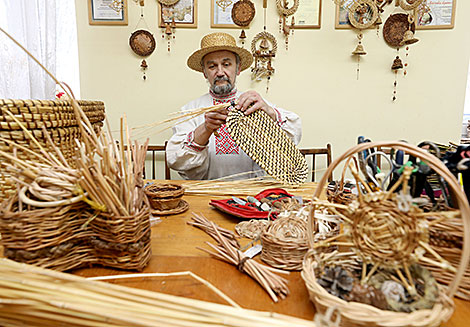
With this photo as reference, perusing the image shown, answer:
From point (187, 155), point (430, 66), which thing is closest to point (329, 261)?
point (187, 155)

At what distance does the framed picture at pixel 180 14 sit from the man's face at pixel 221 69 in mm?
642

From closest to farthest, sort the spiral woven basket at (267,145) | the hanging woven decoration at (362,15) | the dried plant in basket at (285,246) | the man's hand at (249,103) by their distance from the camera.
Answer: the dried plant in basket at (285,246), the spiral woven basket at (267,145), the man's hand at (249,103), the hanging woven decoration at (362,15)

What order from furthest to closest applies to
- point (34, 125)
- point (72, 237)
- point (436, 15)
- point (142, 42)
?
point (142, 42)
point (436, 15)
point (34, 125)
point (72, 237)

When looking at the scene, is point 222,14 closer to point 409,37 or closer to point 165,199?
point 409,37

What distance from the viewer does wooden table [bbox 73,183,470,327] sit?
615 millimetres

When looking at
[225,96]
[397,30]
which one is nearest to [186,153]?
[225,96]

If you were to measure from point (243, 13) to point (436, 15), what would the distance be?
1579mm

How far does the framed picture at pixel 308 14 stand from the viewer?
2.39 meters

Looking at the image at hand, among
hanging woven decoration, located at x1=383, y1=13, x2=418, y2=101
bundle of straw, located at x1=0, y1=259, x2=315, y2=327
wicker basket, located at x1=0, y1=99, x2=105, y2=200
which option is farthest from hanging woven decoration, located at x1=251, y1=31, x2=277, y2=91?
bundle of straw, located at x1=0, y1=259, x2=315, y2=327

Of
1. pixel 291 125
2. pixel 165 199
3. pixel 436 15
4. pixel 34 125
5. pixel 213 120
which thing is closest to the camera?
pixel 34 125

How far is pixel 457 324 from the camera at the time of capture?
1.83 ft

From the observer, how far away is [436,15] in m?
2.35

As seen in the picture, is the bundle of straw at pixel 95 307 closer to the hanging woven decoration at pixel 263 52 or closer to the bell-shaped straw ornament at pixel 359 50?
the hanging woven decoration at pixel 263 52

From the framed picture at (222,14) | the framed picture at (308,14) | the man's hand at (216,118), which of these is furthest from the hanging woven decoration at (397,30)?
the man's hand at (216,118)
